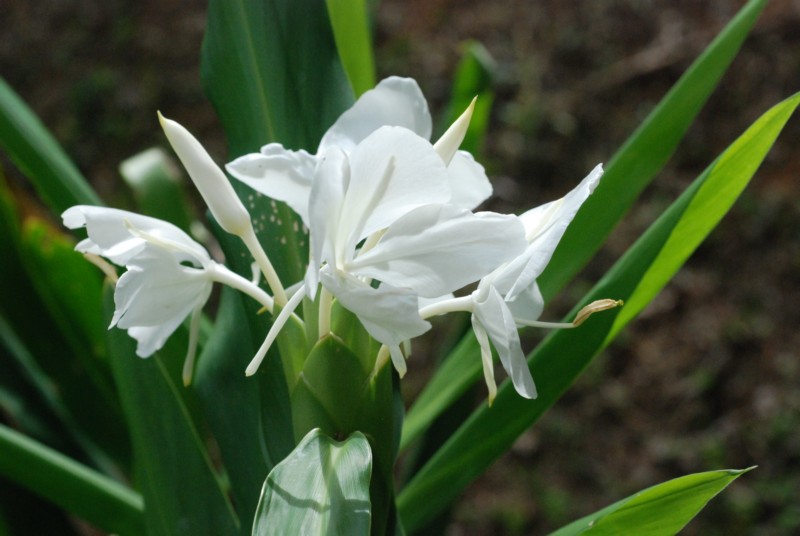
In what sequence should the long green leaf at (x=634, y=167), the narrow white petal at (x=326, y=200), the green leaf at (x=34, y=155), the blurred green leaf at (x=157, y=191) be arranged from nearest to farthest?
the narrow white petal at (x=326, y=200)
the long green leaf at (x=634, y=167)
the green leaf at (x=34, y=155)
the blurred green leaf at (x=157, y=191)

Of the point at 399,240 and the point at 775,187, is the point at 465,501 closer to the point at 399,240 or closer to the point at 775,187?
the point at 775,187

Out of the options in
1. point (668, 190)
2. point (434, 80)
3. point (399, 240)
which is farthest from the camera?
point (434, 80)

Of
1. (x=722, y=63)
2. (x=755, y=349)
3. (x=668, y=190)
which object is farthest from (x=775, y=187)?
(x=722, y=63)

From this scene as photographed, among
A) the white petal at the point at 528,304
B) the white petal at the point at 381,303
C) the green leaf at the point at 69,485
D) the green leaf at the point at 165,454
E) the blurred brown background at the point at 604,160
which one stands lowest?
the blurred brown background at the point at 604,160

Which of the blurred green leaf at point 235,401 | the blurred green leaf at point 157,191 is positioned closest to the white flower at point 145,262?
the blurred green leaf at point 235,401

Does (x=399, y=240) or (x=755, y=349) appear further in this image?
(x=755, y=349)

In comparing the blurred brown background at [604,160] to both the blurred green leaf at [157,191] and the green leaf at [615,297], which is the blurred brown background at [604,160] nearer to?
the blurred green leaf at [157,191]

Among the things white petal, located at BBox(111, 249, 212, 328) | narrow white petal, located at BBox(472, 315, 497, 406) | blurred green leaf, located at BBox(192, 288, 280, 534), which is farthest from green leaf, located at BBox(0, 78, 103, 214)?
narrow white petal, located at BBox(472, 315, 497, 406)
